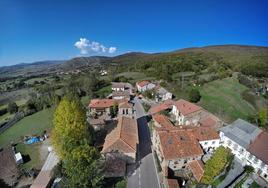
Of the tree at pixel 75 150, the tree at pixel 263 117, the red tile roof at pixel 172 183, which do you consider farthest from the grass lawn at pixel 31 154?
the tree at pixel 263 117

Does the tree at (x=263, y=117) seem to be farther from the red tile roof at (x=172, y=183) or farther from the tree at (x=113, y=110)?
the tree at (x=113, y=110)

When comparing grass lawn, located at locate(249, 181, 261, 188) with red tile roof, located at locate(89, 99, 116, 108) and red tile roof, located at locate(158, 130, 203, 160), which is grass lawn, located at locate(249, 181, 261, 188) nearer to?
red tile roof, located at locate(158, 130, 203, 160)

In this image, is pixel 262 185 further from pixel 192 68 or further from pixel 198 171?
pixel 192 68

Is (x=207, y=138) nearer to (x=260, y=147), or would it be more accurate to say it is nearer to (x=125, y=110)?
(x=260, y=147)

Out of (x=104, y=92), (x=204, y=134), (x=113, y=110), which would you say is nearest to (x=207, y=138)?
(x=204, y=134)

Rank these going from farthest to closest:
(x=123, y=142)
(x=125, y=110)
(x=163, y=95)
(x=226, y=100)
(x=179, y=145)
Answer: (x=163, y=95) → (x=226, y=100) → (x=125, y=110) → (x=123, y=142) → (x=179, y=145)

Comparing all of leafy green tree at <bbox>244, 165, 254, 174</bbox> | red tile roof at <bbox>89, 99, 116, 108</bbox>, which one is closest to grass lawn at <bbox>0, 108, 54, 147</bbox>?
red tile roof at <bbox>89, 99, 116, 108</bbox>
